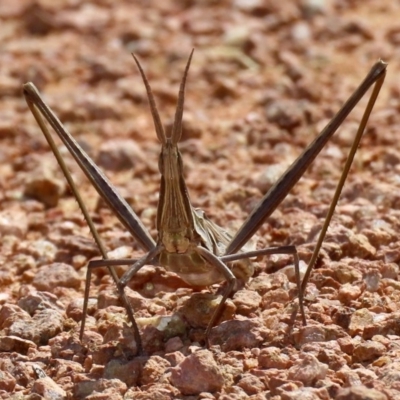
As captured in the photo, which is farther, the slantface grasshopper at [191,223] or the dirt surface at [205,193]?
the slantface grasshopper at [191,223]

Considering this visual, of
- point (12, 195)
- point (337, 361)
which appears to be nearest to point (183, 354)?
point (337, 361)

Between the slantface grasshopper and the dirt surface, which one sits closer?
the dirt surface

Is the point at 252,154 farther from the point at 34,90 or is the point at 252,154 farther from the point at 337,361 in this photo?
the point at 337,361

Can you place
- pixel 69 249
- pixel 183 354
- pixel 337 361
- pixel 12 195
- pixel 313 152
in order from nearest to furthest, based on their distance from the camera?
pixel 337 361 → pixel 183 354 → pixel 313 152 → pixel 69 249 → pixel 12 195

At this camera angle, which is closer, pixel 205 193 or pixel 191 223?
pixel 191 223
